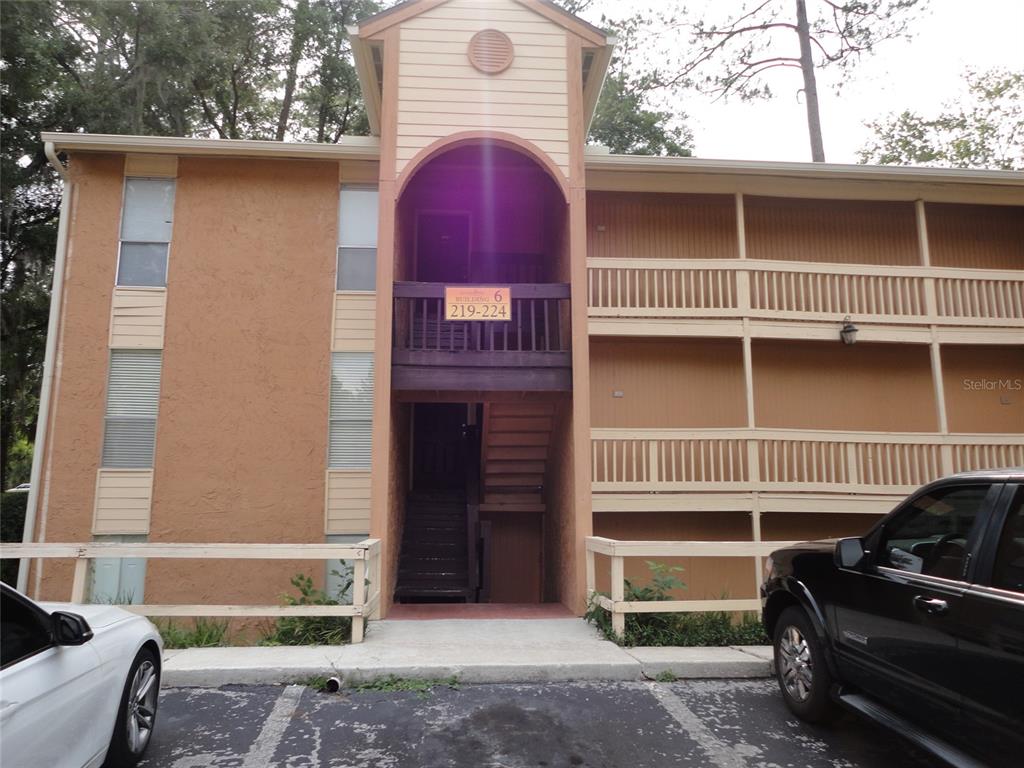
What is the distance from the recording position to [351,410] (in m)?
9.85

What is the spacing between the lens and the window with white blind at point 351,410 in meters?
9.70

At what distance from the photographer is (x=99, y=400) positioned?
953 cm

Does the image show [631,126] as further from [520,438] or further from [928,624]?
[928,624]

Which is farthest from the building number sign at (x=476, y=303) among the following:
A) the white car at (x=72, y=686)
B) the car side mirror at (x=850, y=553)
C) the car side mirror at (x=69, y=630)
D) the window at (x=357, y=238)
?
the car side mirror at (x=69, y=630)

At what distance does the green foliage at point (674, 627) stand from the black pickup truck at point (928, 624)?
147 centimetres

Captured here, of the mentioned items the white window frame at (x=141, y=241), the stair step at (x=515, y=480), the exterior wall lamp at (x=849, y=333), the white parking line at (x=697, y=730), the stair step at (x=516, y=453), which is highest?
the white window frame at (x=141, y=241)

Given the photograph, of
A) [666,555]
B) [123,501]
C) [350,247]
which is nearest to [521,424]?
[350,247]

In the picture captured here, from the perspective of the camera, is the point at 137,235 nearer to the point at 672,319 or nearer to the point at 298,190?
the point at 298,190

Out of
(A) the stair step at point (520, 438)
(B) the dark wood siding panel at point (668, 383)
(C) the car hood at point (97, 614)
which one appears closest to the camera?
(C) the car hood at point (97, 614)

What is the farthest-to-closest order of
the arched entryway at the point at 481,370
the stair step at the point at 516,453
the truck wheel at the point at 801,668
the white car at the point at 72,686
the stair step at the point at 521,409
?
the stair step at the point at 516,453, the stair step at the point at 521,409, the arched entryway at the point at 481,370, the truck wheel at the point at 801,668, the white car at the point at 72,686

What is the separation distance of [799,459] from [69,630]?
31.1 ft

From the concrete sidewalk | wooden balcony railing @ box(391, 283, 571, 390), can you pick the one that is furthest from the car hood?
wooden balcony railing @ box(391, 283, 571, 390)

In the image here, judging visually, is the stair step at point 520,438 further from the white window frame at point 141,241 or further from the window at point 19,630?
the window at point 19,630

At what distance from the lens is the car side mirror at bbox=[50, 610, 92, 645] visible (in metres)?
2.95
